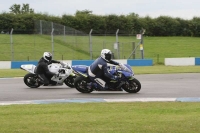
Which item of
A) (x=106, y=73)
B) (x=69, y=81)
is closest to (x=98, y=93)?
(x=106, y=73)

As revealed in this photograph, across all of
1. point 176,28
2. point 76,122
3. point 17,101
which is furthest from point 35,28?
point 76,122

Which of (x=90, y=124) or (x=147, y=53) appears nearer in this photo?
(x=90, y=124)

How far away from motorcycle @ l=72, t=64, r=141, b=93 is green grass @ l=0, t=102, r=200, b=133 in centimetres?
318

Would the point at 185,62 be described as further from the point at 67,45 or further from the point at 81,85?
the point at 81,85

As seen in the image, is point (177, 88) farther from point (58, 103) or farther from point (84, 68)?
point (58, 103)

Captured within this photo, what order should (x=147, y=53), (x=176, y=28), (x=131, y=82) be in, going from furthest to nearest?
(x=176, y=28) → (x=147, y=53) → (x=131, y=82)

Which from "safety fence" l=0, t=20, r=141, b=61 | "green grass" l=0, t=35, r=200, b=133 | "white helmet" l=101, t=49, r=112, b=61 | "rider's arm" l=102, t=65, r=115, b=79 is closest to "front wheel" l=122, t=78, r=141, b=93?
"rider's arm" l=102, t=65, r=115, b=79

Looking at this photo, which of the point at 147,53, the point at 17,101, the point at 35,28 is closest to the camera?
the point at 17,101

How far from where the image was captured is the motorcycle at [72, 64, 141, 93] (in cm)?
1562

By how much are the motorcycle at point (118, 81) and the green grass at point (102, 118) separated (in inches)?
125

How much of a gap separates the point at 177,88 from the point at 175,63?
18.0 meters

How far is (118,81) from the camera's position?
1571 cm

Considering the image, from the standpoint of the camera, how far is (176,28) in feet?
202

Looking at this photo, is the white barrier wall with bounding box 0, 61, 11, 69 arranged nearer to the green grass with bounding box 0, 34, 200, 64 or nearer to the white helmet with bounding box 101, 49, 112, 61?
the green grass with bounding box 0, 34, 200, 64
